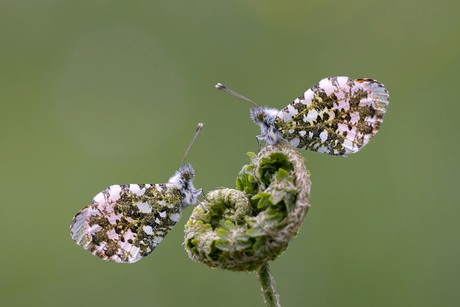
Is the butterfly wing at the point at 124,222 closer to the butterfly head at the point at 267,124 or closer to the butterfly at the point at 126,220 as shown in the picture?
the butterfly at the point at 126,220

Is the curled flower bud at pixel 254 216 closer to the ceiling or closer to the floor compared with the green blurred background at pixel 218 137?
closer to the floor

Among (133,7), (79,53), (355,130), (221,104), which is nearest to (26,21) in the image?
(79,53)

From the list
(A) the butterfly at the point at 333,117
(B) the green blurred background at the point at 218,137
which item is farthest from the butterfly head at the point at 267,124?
(B) the green blurred background at the point at 218,137

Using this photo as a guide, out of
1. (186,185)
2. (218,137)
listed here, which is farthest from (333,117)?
(218,137)

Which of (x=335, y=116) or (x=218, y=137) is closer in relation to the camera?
(x=335, y=116)

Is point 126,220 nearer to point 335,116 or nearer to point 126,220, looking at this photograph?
point 126,220
